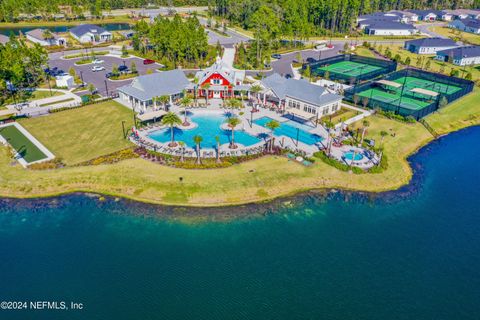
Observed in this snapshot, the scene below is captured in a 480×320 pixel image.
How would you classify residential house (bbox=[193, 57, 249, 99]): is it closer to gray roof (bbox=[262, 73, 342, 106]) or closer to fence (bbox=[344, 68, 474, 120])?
gray roof (bbox=[262, 73, 342, 106])

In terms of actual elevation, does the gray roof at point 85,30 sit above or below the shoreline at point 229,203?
above

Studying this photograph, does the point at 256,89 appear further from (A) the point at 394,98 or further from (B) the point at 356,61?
(B) the point at 356,61

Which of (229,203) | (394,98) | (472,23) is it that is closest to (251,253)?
(229,203)

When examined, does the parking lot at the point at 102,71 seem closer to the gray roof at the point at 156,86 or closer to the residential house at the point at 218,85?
the gray roof at the point at 156,86

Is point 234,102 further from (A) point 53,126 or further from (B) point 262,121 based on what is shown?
(A) point 53,126

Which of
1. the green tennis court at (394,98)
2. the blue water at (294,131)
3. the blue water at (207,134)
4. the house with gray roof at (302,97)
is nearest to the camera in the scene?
the blue water at (207,134)

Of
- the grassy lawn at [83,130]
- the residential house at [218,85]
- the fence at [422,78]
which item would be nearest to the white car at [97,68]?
the grassy lawn at [83,130]

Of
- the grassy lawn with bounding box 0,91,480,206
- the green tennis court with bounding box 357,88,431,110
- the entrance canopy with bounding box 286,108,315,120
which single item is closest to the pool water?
Answer: the grassy lawn with bounding box 0,91,480,206
